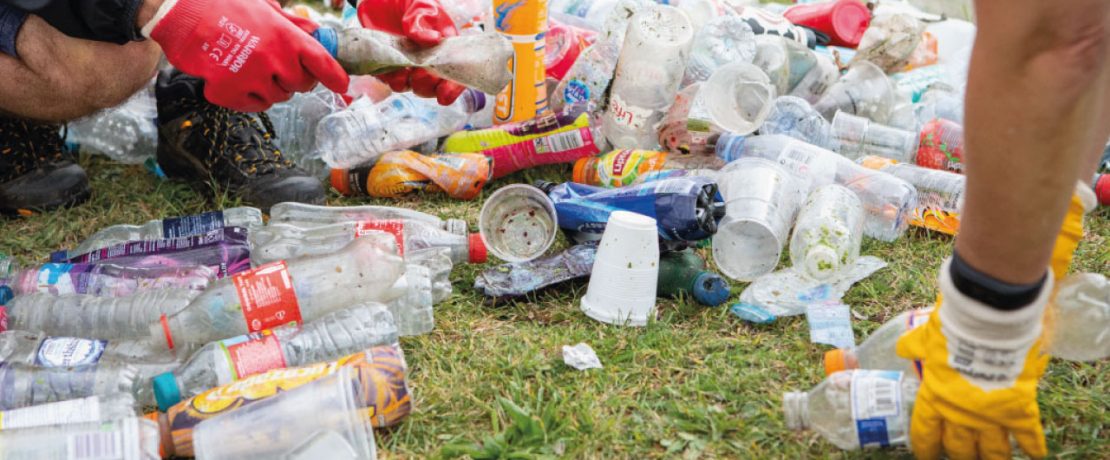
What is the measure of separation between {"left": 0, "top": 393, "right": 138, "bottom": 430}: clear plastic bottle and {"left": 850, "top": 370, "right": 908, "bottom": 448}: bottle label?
1415 millimetres

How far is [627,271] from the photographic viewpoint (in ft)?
7.88

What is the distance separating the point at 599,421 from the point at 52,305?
1.39 m

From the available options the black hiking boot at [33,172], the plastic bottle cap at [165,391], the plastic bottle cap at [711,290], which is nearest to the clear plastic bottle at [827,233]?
the plastic bottle cap at [711,290]

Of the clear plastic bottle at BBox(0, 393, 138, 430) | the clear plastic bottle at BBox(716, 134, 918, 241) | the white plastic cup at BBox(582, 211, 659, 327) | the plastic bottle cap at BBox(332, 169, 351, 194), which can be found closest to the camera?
the clear plastic bottle at BBox(0, 393, 138, 430)

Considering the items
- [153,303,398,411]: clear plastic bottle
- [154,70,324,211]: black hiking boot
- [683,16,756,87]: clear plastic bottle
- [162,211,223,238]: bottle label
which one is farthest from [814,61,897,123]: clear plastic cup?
[162,211,223,238]: bottle label

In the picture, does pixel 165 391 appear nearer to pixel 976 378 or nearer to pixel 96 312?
pixel 96 312

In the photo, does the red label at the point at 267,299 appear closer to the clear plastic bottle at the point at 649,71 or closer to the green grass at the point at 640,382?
the green grass at the point at 640,382

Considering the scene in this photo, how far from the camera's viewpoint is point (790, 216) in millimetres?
2867

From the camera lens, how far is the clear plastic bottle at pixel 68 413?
1.84 metres

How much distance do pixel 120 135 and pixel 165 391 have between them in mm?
2019

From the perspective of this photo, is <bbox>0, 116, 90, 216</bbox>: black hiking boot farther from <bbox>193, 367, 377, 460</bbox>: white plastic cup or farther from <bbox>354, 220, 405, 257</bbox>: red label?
<bbox>193, 367, 377, 460</bbox>: white plastic cup

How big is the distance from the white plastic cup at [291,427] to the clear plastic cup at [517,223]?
3.01ft

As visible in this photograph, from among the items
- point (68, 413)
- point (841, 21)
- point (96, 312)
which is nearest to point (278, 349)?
point (68, 413)

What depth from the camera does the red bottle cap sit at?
176 inches
